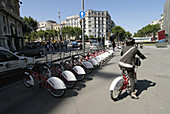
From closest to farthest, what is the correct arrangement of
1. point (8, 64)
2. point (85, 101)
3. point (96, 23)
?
point (85, 101) → point (8, 64) → point (96, 23)

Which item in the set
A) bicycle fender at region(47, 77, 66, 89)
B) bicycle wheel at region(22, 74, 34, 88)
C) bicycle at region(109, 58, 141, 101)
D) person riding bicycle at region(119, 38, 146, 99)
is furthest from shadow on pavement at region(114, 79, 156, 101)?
bicycle wheel at region(22, 74, 34, 88)

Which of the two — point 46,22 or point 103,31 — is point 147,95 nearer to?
point 103,31

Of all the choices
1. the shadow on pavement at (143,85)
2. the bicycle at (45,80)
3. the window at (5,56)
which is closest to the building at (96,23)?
the window at (5,56)

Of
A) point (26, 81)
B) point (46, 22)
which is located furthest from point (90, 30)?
point (26, 81)

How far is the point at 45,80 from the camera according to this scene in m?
3.44

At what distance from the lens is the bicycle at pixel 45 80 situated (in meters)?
3.24

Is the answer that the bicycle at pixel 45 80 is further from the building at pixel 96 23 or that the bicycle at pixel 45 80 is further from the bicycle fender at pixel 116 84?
the building at pixel 96 23

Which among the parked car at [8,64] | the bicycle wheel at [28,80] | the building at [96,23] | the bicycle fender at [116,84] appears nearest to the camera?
the bicycle fender at [116,84]

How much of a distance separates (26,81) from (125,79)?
137 inches

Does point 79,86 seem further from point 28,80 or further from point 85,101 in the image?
point 28,80

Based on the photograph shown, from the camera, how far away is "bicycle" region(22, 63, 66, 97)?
324cm

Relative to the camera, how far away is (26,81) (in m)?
4.27

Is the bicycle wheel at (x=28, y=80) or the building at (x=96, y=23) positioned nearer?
the bicycle wheel at (x=28, y=80)

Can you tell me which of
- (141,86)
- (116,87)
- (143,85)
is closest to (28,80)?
(116,87)
